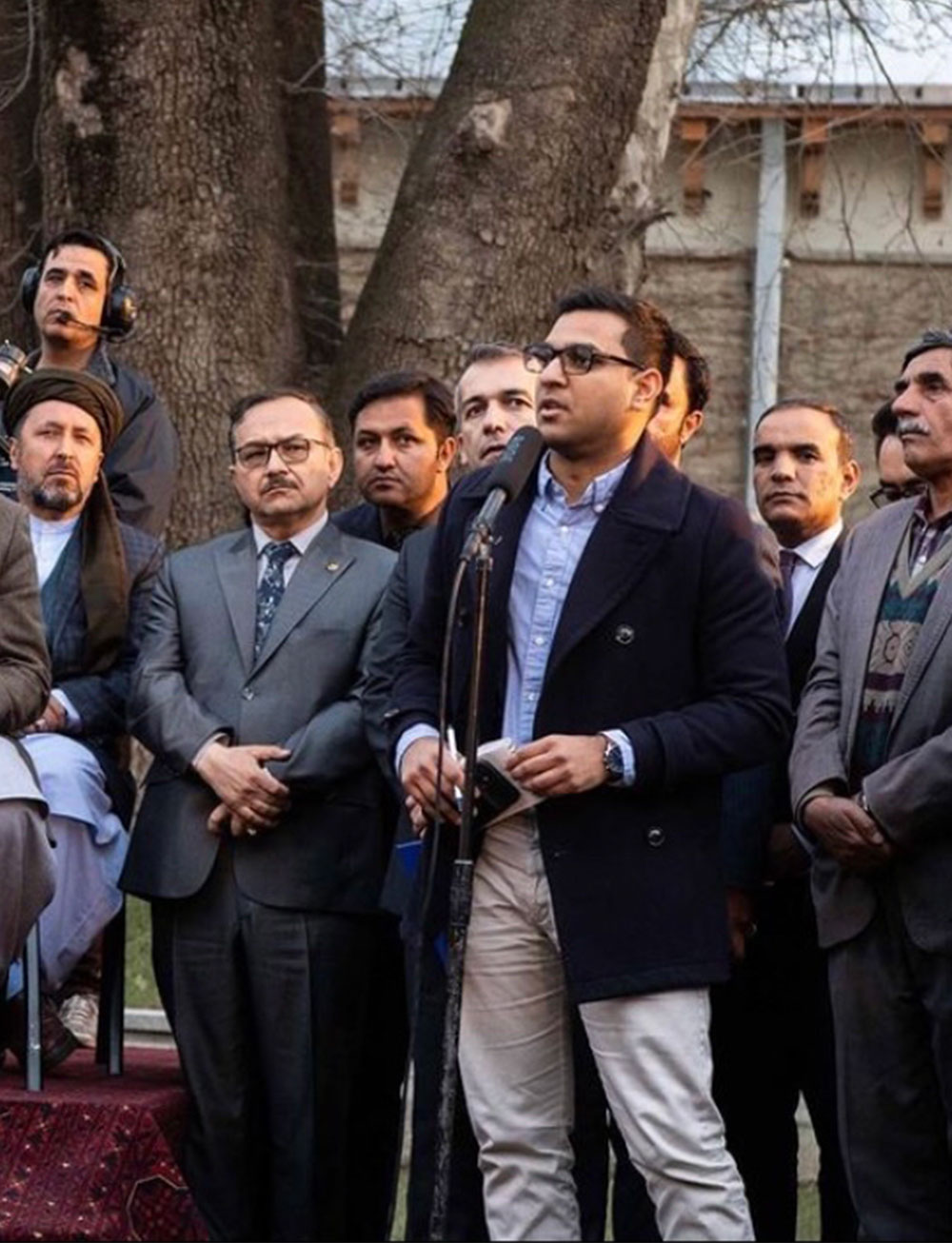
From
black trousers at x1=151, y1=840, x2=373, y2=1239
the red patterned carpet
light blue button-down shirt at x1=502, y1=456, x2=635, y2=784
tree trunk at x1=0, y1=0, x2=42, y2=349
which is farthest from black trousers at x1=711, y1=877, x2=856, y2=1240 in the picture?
tree trunk at x1=0, y1=0, x2=42, y2=349

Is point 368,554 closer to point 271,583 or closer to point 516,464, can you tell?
point 271,583

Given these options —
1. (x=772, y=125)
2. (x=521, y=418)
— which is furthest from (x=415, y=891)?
(x=772, y=125)

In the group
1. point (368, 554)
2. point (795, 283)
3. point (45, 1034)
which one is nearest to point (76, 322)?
point (368, 554)

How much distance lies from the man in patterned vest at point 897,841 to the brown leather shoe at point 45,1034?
6.61ft

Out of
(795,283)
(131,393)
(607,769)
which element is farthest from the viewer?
(795,283)

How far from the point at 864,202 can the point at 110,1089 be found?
1450 cm

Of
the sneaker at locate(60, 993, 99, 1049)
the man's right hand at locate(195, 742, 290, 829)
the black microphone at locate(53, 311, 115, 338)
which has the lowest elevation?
the sneaker at locate(60, 993, 99, 1049)

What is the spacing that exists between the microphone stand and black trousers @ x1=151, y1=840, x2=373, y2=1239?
4.62 ft

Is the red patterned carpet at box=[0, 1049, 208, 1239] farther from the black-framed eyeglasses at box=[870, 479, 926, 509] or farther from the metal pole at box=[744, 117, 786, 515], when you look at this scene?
the metal pole at box=[744, 117, 786, 515]

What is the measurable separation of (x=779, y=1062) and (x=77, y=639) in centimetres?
212

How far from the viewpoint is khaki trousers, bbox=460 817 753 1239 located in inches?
218

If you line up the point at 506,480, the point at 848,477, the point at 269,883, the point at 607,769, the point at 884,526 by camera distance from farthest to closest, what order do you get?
the point at 848,477 < the point at 269,883 < the point at 884,526 < the point at 607,769 < the point at 506,480

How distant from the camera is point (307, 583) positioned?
22.6 feet

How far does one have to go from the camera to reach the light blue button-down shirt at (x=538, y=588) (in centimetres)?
573
